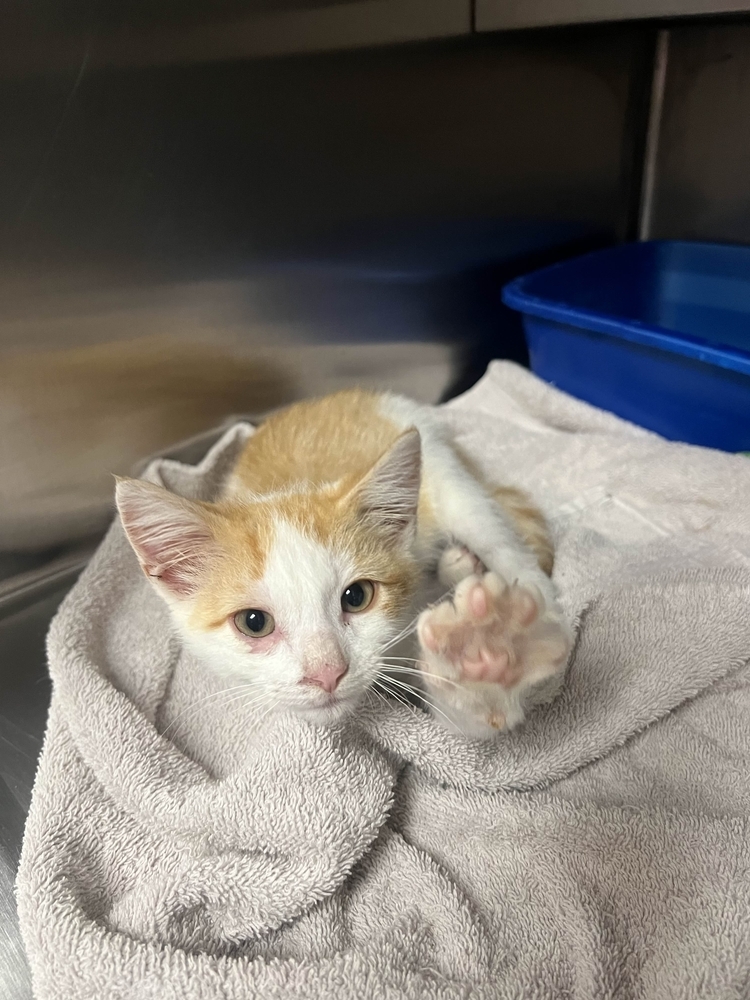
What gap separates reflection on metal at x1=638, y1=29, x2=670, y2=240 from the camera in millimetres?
1739

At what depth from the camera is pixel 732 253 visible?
1.68 meters

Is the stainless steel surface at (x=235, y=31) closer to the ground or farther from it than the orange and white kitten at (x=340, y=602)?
farther from it

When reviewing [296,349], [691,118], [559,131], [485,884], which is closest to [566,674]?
[485,884]

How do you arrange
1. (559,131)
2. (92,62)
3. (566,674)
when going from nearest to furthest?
(566,674) → (92,62) → (559,131)

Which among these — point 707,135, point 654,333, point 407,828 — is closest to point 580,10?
point 654,333

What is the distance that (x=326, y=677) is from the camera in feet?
2.40

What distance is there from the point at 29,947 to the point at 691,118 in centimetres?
203

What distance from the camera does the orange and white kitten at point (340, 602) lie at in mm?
654

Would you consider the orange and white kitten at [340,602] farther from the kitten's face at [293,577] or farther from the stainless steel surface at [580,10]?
the stainless steel surface at [580,10]

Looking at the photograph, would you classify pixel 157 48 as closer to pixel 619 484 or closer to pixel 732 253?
pixel 619 484

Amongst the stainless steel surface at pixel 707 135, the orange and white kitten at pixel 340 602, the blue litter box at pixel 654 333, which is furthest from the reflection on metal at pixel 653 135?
the orange and white kitten at pixel 340 602

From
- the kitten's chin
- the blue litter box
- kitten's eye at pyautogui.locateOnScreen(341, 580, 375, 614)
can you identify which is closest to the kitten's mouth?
the kitten's chin

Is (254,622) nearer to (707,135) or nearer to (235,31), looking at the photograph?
(235,31)

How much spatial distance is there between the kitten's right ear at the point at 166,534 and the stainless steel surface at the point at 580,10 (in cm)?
107
